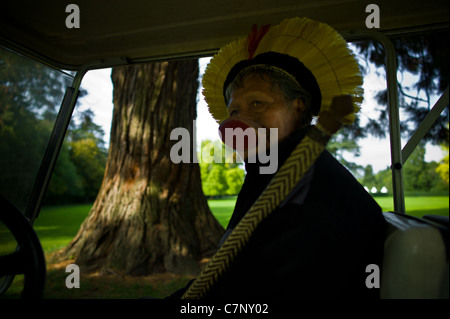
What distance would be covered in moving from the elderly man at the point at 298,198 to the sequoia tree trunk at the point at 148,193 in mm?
3168

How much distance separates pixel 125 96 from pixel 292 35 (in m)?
3.89

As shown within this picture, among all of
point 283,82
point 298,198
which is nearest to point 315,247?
point 298,198

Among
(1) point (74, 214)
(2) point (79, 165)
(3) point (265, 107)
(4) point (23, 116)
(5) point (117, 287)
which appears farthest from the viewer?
(1) point (74, 214)

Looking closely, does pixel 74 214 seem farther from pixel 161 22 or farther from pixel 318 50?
pixel 318 50

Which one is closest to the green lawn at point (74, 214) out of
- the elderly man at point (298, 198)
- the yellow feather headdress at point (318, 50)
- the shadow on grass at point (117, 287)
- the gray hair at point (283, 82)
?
the shadow on grass at point (117, 287)

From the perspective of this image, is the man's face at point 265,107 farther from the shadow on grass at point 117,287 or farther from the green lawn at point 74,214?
the shadow on grass at point 117,287

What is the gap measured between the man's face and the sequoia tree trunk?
334cm

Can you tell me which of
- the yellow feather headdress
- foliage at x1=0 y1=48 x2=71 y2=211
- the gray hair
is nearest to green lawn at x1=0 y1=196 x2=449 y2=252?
foliage at x1=0 y1=48 x2=71 y2=211

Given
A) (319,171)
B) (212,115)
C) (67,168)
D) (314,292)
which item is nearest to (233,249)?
(314,292)

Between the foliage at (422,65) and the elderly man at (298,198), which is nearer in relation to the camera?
the elderly man at (298,198)

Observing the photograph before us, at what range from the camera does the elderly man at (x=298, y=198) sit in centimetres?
83

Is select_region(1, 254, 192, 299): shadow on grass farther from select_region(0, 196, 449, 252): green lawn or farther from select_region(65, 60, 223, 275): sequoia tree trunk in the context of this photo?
select_region(0, 196, 449, 252): green lawn

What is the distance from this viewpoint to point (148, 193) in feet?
14.6

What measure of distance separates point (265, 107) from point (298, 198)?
55 centimetres
